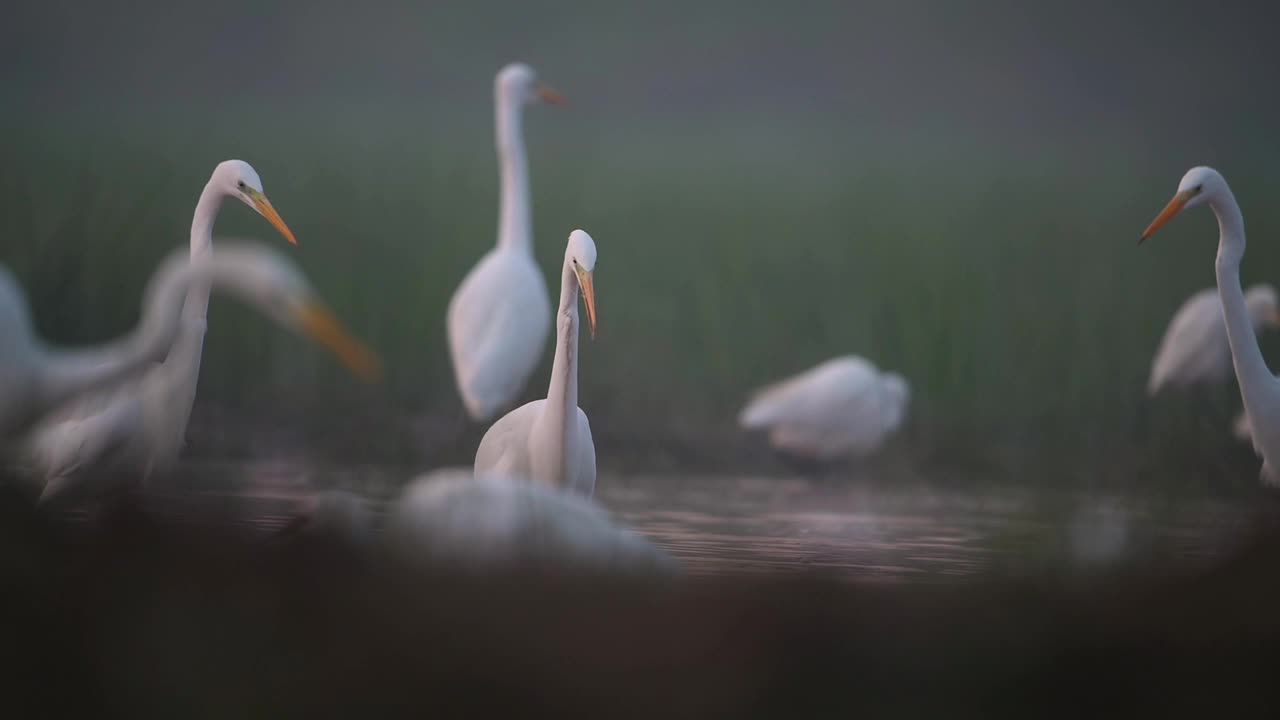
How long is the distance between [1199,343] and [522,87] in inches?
104

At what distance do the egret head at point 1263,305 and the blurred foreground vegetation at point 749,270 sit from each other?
0.13 metres

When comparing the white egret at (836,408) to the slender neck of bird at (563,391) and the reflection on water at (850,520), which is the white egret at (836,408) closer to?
the reflection on water at (850,520)

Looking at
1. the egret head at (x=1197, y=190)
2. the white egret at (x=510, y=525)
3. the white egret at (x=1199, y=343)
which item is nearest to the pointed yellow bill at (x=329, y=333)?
the white egret at (x=510, y=525)

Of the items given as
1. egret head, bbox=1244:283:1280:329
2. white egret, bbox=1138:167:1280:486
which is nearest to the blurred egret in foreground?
white egret, bbox=1138:167:1280:486

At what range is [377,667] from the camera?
1.43 meters

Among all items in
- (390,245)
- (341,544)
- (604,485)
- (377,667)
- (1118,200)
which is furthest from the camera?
(1118,200)

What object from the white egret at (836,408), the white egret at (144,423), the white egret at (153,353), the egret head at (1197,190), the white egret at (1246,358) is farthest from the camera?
the white egret at (836,408)

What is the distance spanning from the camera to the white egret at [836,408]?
540 centimetres

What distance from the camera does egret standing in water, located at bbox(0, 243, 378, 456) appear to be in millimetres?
1918

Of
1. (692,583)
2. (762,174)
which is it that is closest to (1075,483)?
(762,174)

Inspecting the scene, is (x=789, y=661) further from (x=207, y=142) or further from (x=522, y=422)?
(x=207, y=142)

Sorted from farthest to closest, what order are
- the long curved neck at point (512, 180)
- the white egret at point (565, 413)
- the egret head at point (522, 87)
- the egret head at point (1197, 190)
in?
the egret head at point (522, 87) → the long curved neck at point (512, 180) → the egret head at point (1197, 190) → the white egret at point (565, 413)

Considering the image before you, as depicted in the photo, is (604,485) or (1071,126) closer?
(604,485)

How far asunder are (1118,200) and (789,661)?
4726 mm
